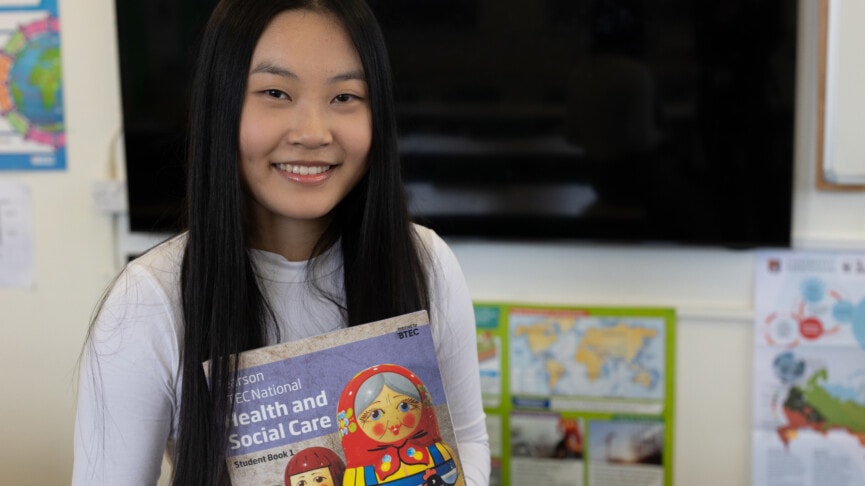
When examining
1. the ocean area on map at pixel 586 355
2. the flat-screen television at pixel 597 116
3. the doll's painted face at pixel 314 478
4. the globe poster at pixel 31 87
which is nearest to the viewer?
the doll's painted face at pixel 314 478

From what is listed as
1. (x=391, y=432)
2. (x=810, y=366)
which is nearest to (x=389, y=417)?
(x=391, y=432)

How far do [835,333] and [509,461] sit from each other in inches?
28.9

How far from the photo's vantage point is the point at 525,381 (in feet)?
6.38

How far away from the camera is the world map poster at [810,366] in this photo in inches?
70.6

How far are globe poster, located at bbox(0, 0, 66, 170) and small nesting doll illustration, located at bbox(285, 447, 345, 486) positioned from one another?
1.44 metres

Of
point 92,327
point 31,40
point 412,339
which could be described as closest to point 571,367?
point 412,339

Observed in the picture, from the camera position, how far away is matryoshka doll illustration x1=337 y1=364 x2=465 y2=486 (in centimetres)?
96

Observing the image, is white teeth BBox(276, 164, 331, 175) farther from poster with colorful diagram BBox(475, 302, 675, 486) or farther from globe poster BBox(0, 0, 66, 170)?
globe poster BBox(0, 0, 66, 170)

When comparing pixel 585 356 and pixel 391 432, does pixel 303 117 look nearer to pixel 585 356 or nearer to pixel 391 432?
pixel 391 432

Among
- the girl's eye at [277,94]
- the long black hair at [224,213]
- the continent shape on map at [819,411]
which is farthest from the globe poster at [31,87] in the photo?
the continent shape on map at [819,411]

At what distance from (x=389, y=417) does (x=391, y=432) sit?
0.02 metres

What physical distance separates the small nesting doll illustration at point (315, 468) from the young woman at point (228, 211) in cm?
8

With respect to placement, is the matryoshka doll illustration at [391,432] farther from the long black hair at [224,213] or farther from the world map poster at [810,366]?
the world map poster at [810,366]

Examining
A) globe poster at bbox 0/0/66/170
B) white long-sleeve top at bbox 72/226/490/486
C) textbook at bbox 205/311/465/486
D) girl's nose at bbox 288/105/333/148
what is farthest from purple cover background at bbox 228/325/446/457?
globe poster at bbox 0/0/66/170
